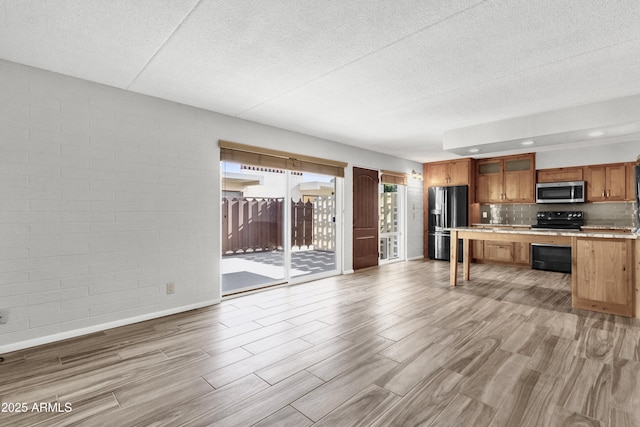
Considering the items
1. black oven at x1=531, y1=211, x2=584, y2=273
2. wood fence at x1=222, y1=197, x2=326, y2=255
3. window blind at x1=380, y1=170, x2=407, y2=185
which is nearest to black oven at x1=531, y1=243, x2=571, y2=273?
black oven at x1=531, y1=211, x2=584, y2=273

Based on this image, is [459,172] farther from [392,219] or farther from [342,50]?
[342,50]

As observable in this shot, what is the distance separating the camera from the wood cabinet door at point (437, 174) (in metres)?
7.40

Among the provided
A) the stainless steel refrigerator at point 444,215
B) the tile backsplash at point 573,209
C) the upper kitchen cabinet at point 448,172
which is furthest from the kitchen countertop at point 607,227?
the upper kitchen cabinet at point 448,172

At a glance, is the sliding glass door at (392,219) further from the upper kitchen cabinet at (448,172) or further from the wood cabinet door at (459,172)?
the wood cabinet door at (459,172)

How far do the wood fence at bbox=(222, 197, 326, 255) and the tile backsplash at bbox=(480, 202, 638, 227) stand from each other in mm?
4696

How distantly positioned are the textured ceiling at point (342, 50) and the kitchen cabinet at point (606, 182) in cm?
295

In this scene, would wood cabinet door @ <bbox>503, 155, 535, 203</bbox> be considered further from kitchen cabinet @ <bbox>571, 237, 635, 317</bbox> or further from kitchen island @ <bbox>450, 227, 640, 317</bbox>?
kitchen cabinet @ <bbox>571, 237, 635, 317</bbox>

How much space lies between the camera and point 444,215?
7.29 meters

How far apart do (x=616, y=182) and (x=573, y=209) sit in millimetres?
803

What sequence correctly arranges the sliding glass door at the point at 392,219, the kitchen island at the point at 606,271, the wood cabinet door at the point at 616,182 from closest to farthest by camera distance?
the kitchen island at the point at 606,271 → the wood cabinet door at the point at 616,182 → the sliding glass door at the point at 392,219

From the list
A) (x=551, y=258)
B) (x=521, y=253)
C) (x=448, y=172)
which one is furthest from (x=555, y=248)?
(x=448, y=172)

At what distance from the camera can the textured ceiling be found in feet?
6.45

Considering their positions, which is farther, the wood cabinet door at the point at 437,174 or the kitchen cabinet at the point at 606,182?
the wood cabinet door at the point at 437,174

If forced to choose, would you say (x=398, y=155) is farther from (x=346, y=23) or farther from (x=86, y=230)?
(x=86, y=230)
